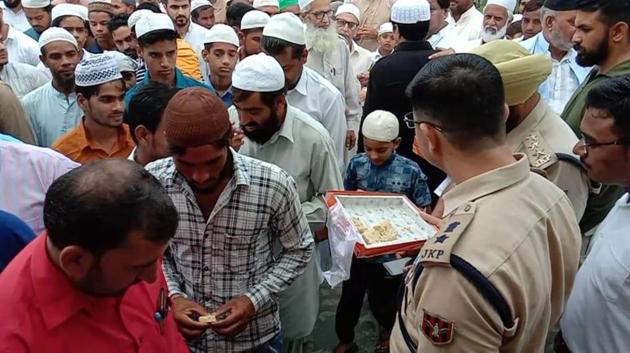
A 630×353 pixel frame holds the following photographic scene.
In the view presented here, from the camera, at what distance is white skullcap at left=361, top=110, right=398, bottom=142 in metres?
3.38

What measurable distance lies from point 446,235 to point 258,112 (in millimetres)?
1560

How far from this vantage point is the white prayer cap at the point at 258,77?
2.72 metres

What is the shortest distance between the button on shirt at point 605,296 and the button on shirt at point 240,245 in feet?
3.43

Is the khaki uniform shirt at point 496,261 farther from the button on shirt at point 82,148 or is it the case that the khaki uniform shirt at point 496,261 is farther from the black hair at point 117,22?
the black hair at point 117,22

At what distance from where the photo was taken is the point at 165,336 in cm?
170

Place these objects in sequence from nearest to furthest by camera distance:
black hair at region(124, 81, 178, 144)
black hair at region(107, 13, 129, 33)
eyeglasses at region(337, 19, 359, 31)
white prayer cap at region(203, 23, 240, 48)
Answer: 1. black hair at region(124, 81, 178, 144)
2. white prayer cap at region(203, 23, 240, 48)
3. black hair at region(107, 13, 129, 33)
4. eyeglasses at region(337, 19, 359, 31)

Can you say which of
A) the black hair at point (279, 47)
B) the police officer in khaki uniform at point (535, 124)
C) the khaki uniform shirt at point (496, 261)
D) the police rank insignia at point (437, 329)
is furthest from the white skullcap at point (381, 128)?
the police rank insignia at point (437, 329)

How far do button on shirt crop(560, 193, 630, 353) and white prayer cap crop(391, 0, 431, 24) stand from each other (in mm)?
2455

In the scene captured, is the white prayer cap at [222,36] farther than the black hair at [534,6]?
No

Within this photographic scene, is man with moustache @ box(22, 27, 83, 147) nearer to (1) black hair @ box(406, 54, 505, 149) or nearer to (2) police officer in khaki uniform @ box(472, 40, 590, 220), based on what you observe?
(2) police officer in khaki uniform @ box(472, 40, 590, 220)

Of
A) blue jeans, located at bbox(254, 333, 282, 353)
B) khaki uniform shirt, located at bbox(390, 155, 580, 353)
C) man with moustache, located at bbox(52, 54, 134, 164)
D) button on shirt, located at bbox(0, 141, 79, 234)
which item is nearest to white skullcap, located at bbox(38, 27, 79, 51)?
man with moustache, located at bbox(52, 54, 134, 164)

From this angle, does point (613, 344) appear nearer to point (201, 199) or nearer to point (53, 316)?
point (201, 199)

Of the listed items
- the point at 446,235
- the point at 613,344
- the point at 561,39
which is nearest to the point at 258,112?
the point at 446,235

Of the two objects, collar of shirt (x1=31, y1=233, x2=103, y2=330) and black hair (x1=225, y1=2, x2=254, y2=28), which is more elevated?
collar of shirt (x1=31, y1=233, x2=103, y2=330)
